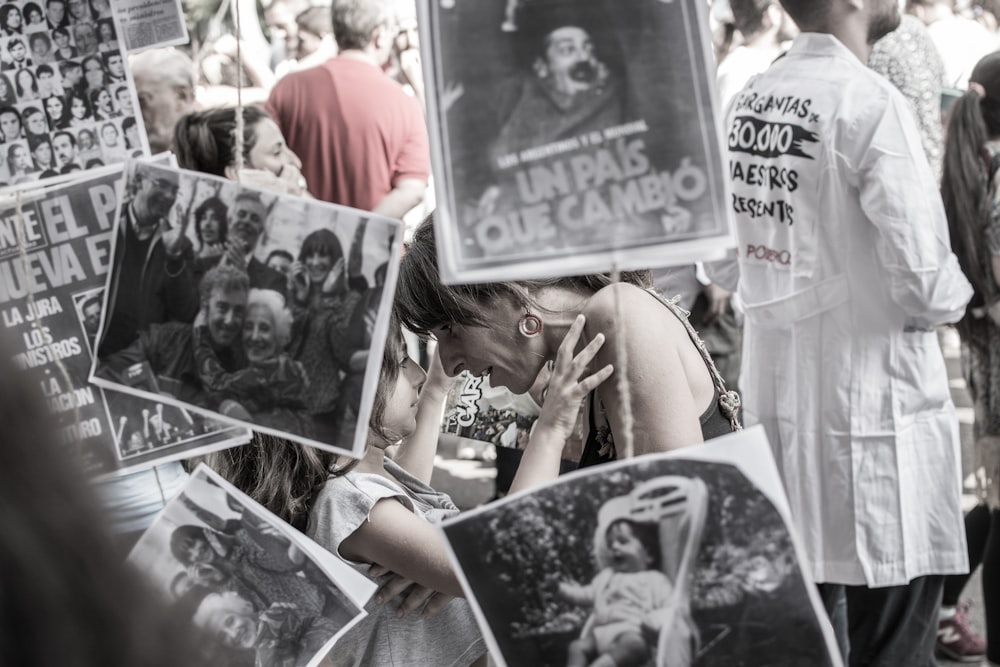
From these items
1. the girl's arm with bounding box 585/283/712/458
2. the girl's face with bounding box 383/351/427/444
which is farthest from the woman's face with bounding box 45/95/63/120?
the girl's arm with bounding box 585/283/712/458

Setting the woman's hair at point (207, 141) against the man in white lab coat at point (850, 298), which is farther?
the woman's hair at point (207, 141)

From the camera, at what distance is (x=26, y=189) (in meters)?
1.22

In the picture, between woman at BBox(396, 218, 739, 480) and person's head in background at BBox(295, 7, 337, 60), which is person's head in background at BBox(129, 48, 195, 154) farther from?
person's head in background at BBox(295, 7, 337, 60)

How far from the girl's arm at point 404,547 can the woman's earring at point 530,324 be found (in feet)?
1.13

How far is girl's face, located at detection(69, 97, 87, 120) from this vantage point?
125cm

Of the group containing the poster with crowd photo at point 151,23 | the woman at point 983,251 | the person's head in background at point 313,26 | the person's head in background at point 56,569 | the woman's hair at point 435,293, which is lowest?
the woman at point 983,251

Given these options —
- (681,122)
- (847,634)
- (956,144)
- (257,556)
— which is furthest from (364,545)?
(956,144)

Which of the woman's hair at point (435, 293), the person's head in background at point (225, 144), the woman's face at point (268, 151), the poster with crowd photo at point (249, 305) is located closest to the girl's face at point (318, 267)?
the poster with crowd photo at point (249, 305)

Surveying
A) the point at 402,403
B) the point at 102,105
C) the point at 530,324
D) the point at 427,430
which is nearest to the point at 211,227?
the point at 102,105

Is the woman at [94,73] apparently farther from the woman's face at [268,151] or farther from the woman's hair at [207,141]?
the woman's face at [268,151]

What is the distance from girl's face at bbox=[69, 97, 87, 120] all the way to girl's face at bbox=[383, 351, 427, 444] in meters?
0.56

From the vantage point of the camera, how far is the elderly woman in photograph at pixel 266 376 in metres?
1.12

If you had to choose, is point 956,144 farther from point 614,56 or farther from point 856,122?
point 614,56

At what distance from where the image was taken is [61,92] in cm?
126
